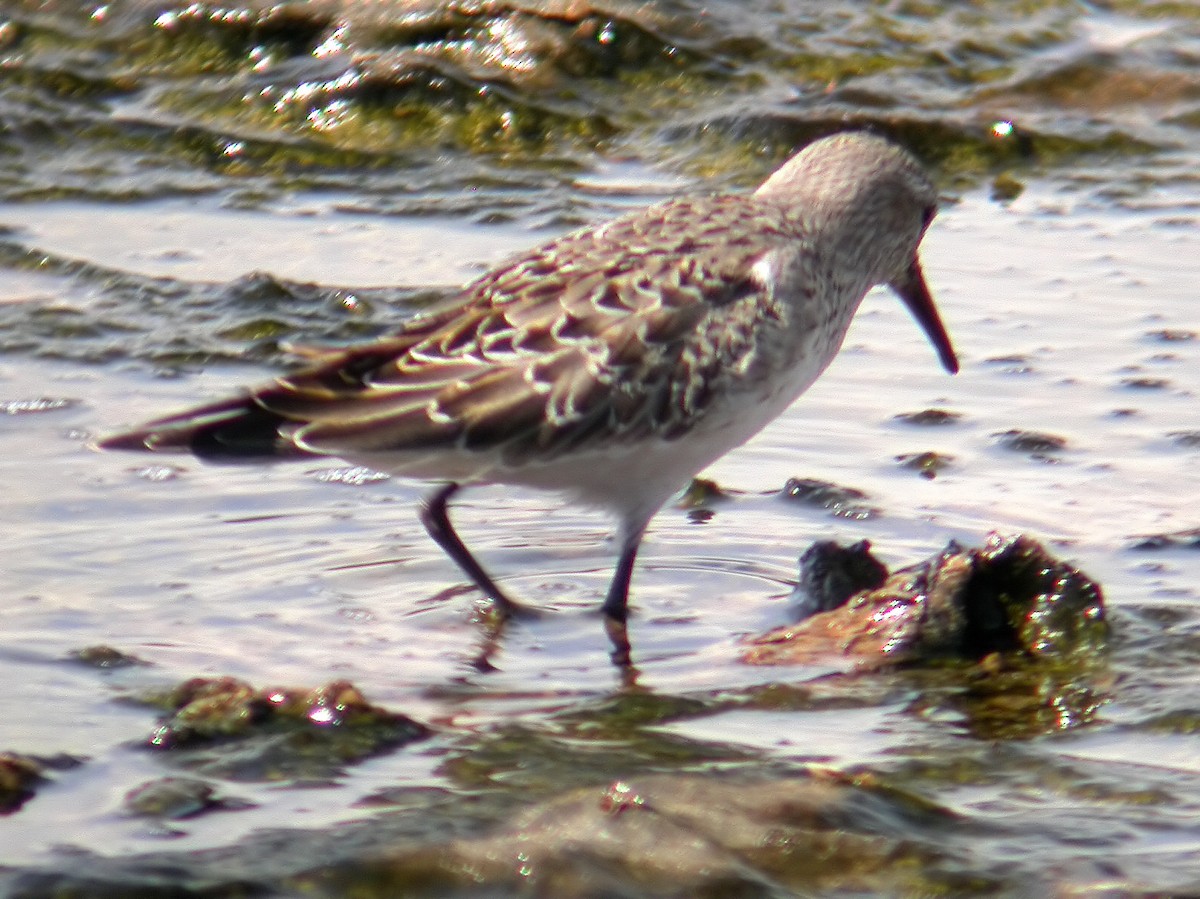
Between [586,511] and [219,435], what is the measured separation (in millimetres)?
1352

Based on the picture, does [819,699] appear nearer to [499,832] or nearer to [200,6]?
[499,832]

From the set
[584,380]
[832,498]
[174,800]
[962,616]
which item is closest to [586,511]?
[584,380]

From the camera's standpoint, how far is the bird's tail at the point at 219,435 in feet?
18.1

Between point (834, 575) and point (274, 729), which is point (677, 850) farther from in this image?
point (834, 575)

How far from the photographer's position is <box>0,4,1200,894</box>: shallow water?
15.6ft

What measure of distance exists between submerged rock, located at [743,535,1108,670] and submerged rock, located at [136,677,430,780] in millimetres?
1268

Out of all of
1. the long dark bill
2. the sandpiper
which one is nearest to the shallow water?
the long dark bill

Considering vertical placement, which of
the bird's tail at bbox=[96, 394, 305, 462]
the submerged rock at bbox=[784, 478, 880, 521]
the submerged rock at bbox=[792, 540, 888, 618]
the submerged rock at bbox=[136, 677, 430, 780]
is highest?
the bird's tail at bbox=[96, 394, 305, 462]

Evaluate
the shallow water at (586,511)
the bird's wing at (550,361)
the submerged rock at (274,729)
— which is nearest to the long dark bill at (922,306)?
the shallow water at (586,511)

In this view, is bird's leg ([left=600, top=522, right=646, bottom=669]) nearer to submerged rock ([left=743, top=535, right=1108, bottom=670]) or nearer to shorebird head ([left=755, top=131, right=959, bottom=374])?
submerged rock ([left=743, top=535, right=1108, bottom=670])

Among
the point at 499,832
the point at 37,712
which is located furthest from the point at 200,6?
the point at 499,832

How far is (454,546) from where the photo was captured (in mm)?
6277

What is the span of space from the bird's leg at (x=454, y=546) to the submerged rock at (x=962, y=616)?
0.78 metres

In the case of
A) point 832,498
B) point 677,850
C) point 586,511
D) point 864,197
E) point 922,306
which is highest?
point 864,197
